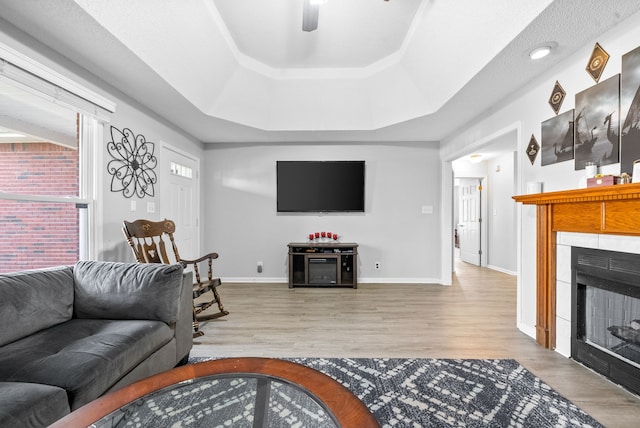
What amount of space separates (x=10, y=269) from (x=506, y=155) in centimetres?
687

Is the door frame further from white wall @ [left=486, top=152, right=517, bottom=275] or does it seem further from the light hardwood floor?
white wall @ [left=486, top=152, right=517, bottom=275]

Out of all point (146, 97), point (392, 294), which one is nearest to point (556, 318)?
point (392, 294)

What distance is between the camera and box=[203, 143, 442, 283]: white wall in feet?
15.0

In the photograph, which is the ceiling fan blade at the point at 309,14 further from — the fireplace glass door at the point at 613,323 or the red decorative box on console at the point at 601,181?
the fireplace glass door at the point at 613,323

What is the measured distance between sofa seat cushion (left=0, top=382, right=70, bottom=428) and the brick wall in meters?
1.29

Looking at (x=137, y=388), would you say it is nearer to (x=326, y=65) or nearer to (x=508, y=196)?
(x=326, y=65)

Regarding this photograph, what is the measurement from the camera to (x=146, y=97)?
9.38 ft

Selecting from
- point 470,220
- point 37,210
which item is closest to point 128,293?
point 37,210

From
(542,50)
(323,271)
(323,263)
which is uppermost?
(542,50)

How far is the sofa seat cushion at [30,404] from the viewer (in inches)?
36.4

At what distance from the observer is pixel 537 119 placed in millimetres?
2504

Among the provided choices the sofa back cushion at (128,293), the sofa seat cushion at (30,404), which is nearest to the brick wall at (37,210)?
the sofa back cushion at (128,293)

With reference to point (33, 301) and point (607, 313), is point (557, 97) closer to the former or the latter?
point (607, 313)

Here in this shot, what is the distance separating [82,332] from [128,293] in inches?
11.2
